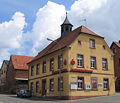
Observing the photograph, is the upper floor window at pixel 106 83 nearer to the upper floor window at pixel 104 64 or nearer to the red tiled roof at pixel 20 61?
the upper floor window at pixel 104 64

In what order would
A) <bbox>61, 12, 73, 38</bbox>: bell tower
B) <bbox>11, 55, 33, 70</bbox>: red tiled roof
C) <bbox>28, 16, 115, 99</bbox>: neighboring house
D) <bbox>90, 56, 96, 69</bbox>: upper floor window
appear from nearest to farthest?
<bbox>28, 16, 115, 99</bbox>: neighboring house < <bbox>90, 56, 96, 69</bbox>: upper floor window < <bbox>61, 12, 73, 38</bbox>: bell tower < <bbox>11, 55, 33, 70</bbox>: red tiled roof

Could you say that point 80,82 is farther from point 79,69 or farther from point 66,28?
point 66,28

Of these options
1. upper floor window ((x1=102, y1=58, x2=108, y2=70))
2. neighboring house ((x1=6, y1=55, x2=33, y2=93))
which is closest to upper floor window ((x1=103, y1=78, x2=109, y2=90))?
upper floor window ((x1=102, y1=58, x2=108, y2=70))

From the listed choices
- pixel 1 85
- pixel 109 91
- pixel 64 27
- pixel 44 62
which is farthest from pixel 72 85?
pixel 1 85

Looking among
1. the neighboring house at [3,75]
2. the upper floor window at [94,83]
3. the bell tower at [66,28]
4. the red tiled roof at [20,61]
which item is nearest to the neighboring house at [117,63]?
the bell tower at [66,28]

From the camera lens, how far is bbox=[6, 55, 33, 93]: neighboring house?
164ft

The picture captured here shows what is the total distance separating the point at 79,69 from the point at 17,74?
1034 inches

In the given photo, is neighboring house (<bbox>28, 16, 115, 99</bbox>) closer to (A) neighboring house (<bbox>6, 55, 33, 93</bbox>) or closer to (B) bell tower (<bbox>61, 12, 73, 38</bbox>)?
(B) bell tower (<bbox>61, 12, 73, 38</bbox>)

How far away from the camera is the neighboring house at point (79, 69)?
92.6 feet

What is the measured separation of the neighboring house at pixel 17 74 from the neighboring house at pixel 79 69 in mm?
15366

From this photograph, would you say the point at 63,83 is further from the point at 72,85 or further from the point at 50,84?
the point at 50,84

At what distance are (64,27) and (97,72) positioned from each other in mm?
11269

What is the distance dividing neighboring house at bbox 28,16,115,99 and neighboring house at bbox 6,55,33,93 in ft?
50.4

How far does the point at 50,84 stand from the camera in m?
32.8
